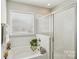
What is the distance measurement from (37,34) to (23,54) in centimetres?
47

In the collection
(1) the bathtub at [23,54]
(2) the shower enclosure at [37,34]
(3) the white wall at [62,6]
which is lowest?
(1) the bathtub at [23,54]

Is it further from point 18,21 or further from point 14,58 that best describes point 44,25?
point 14,58

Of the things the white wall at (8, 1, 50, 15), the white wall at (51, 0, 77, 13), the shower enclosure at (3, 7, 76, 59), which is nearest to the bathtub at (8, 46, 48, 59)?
the shower enclosure at (3, 7, 76, 59)

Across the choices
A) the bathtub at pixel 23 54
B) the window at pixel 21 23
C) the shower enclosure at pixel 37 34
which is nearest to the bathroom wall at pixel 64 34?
the shower enclosure at pixel 37 34

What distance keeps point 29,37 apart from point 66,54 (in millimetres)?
724

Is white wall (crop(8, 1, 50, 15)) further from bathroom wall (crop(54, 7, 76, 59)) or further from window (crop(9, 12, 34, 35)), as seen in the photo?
bathroom wall (crop(54, 7, 76, 59))

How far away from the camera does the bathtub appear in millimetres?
1656

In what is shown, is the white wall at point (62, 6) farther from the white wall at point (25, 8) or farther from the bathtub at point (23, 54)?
the bathtub at point (23, 54)

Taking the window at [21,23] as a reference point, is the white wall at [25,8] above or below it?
above

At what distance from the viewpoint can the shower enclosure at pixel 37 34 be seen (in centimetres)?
159

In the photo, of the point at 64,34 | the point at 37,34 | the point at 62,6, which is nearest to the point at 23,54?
the point at 37,34

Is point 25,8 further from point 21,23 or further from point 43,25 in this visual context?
point 43,25

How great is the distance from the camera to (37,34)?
1741mm

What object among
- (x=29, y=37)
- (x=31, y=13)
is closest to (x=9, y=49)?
(x=29, y=37)
